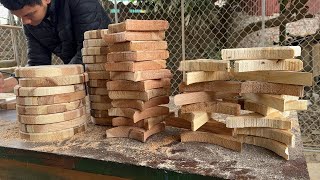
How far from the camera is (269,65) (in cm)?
108

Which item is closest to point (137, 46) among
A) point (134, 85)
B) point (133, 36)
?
point (133, 36)

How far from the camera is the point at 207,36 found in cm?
469

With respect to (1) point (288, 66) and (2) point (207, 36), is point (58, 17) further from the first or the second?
(2) point (207, 36)

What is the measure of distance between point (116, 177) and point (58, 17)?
1638mm

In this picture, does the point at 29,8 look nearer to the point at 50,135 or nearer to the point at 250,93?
the point at 50,135

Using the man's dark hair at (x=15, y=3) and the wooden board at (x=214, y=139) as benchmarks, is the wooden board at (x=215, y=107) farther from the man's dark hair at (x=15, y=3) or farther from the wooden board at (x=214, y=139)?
the man's dark hair at (x=15, y=3)

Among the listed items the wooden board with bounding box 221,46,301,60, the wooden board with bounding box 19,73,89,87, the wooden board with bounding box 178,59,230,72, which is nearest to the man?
the wooden board with bounding box 19,73,89,87

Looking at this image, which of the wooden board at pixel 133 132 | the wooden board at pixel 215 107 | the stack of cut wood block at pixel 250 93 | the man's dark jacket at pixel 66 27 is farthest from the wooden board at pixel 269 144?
the man's dark jacket at pixel 66 27

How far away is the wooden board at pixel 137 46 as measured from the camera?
49.9 inches

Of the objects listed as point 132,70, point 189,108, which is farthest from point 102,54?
point 189,108

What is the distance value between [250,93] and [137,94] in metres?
0.50

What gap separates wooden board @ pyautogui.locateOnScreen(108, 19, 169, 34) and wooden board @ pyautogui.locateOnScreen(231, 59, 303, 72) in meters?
0.47

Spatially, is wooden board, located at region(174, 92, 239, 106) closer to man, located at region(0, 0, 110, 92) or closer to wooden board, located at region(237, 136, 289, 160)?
wooden board, located at region(237, 136, 289, 160)

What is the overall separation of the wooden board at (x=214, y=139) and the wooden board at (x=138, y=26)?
52 cm
